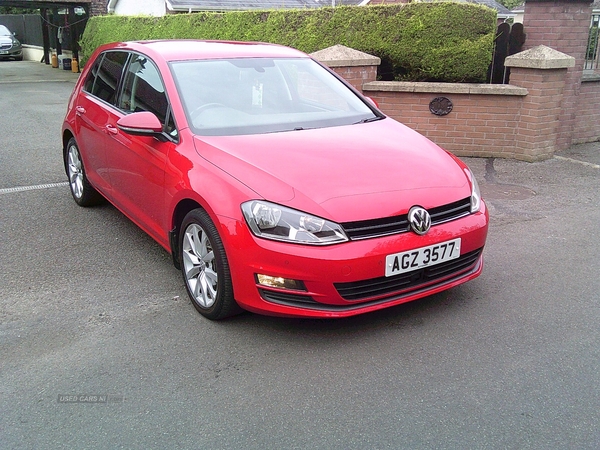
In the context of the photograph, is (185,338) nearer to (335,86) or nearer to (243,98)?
(243,98)

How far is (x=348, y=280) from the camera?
3328 mm

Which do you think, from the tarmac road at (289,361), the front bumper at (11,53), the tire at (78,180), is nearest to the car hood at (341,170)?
the tarmac road at (289,361)

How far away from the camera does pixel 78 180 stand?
6.21 meters

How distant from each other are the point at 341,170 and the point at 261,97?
1183mm

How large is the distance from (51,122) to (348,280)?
10353 millimetres

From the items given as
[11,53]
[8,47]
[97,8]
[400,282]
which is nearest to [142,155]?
[400,282]

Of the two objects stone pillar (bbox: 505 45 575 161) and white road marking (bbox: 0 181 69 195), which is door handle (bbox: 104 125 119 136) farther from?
stone pillar (bbox: 505 45 575 161)

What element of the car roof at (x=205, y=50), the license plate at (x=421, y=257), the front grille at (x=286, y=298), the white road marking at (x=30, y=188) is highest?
the car roof at (x=205, y=50)

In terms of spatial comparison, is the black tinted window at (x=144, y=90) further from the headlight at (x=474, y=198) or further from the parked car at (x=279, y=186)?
the headlight at (x=474, y=198)

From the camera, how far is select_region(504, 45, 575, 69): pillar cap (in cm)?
766

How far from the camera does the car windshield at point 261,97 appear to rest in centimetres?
425

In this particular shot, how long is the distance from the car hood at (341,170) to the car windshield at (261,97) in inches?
7.9

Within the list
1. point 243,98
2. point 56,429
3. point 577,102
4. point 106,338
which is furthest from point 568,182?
point 56,429

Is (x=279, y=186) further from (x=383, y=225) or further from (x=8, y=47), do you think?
(x=8, y=47)
